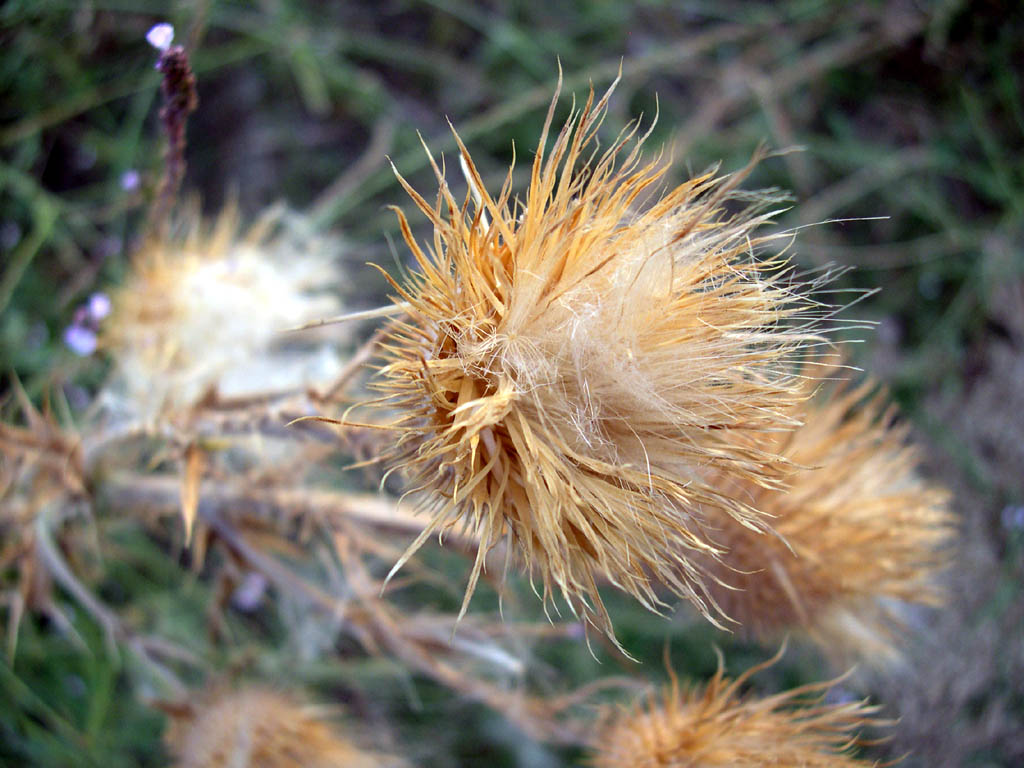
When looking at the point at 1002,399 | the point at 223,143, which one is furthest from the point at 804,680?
the point at 223,143

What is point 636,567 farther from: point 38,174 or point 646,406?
point 38,174

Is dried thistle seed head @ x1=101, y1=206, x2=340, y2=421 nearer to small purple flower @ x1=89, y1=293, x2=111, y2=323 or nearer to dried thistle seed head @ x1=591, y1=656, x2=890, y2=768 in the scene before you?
small purple flower @ x1=89, y1=293, x2=111, y2=323

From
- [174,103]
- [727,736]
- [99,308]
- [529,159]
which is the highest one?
[174,103]

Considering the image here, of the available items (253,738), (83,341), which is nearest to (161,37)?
(83,341)

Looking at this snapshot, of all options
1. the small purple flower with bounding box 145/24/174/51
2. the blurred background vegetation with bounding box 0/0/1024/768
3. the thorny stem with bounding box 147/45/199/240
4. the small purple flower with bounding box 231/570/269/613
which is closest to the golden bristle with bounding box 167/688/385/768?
the blurred background vegetation with bounding box 0/0/1024/768

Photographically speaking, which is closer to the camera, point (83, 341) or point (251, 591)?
point (83, 341)

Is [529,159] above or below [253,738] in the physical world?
above

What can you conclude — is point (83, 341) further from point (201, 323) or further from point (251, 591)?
point (251, 591)
